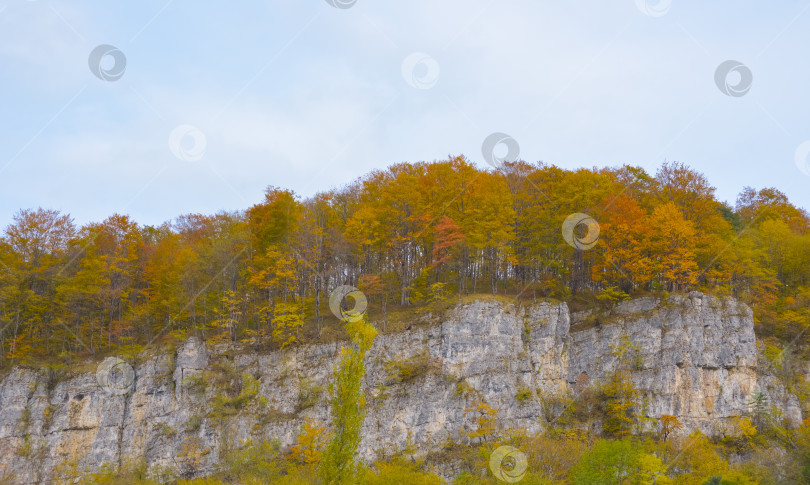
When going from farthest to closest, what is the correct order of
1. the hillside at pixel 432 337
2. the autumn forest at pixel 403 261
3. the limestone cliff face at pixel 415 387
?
the autumn forest at pixel 403 261, the limestone cliff face at pixel 415 387, the hillside at pixel 432 337

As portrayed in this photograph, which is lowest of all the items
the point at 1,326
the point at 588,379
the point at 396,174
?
the point at 588,379

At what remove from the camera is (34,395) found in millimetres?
46906

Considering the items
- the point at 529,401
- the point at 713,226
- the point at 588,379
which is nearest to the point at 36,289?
the point at 529,401

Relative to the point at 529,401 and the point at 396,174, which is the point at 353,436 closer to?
the point at 529,401

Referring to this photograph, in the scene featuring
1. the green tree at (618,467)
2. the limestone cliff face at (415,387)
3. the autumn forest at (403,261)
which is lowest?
the green tree at (618,467)

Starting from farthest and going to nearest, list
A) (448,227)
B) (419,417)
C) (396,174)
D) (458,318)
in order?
(396,174) < (448,227) < (458,318) < (419,417)

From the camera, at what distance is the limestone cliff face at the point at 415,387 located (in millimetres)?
40906

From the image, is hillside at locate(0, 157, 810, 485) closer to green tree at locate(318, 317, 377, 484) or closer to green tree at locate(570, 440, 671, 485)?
green tree at locate(570, 440, 671, 485)

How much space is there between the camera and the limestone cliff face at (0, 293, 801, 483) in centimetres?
4091

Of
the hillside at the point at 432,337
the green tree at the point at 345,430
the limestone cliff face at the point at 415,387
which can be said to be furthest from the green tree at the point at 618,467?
the green tree at the point at 345,430

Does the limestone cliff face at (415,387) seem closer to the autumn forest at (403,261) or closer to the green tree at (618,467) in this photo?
the autumn forest at (403,261)

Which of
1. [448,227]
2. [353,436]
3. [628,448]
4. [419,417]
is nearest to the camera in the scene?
[353,436]

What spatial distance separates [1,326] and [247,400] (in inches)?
866

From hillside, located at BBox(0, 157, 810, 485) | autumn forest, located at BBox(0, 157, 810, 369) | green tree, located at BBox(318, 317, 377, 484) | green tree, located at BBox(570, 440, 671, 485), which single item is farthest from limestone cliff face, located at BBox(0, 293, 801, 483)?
green tree, located at BBox(318, 317, 377, 484)
